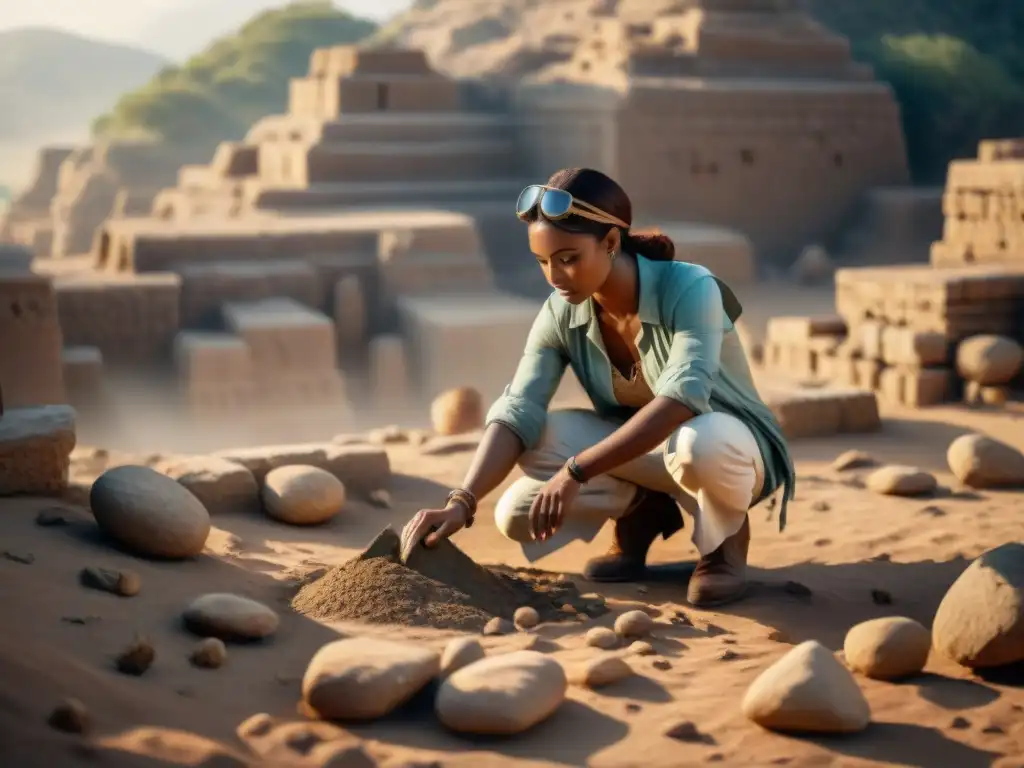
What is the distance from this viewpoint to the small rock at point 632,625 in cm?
352

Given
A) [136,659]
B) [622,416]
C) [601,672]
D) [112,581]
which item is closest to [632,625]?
[601,672]

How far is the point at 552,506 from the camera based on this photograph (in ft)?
11.9

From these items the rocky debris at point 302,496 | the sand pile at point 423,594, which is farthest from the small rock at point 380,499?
the sand pile at point 423,594

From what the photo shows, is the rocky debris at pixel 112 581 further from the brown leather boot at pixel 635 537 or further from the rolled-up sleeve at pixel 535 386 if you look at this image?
the brown leather boot at pixel 635 537

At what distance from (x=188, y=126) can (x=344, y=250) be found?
18739 mm

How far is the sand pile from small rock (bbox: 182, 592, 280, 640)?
0.64 feet

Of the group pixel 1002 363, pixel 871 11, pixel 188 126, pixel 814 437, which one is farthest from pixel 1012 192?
pixel 188 126

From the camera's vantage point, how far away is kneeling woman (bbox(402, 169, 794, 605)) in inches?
143

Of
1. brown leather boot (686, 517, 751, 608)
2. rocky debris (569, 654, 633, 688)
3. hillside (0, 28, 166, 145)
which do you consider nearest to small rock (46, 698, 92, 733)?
rocky debris (569, 654, 633, 688)

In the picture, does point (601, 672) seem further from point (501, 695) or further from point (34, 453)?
point (34, 453)

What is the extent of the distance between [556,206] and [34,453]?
6.42 ft

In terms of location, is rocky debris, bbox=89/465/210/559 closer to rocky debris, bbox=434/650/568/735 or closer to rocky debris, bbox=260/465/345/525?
rocky debris, bbox=260/465/345/525

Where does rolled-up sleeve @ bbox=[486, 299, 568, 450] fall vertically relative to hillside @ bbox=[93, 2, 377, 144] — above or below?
below

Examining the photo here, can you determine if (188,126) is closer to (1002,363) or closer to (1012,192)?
(1012,192)
